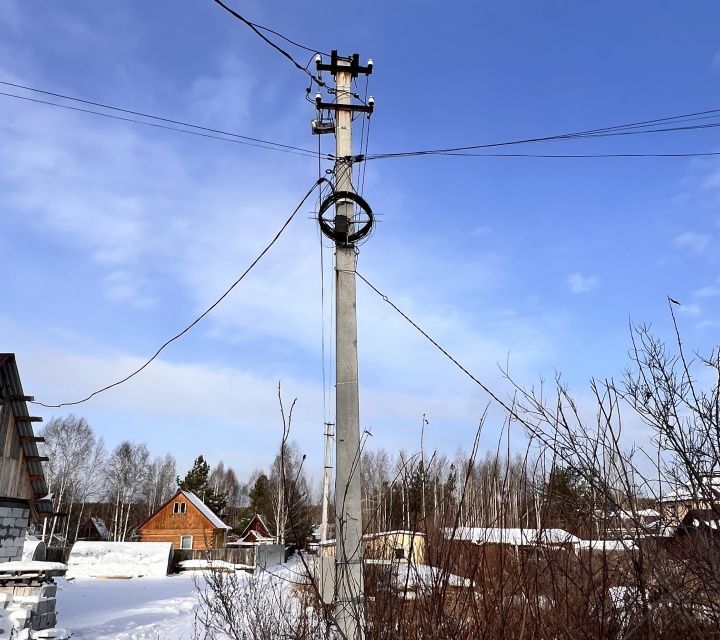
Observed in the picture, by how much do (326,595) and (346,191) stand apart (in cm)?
295

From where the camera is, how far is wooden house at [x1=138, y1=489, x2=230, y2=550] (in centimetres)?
3628

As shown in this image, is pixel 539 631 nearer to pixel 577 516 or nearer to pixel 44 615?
pixel 577 516

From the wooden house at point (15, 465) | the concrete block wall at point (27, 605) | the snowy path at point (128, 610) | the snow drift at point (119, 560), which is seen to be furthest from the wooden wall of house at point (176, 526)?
the concrete block wall at point (27, 605)

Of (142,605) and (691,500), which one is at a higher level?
(691,500)

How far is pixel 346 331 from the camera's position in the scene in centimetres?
408

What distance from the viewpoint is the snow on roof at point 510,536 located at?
243 centimetres

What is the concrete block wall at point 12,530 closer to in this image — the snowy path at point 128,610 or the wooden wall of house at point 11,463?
the wooden wall of house at point 11,463

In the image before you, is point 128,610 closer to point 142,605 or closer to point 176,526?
point 142,605

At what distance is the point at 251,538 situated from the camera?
44.8m

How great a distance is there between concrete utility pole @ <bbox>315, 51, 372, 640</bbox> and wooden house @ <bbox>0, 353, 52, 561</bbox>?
395 inches

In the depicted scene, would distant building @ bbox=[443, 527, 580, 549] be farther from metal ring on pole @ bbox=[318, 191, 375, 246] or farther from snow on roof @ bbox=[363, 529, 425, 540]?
metal ring on pole @ bbox=[318, 191, 375, 246]

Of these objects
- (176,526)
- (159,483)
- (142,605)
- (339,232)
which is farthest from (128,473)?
(339,232)

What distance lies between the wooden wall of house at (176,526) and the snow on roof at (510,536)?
3675cm

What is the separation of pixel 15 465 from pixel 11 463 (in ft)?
0.61
